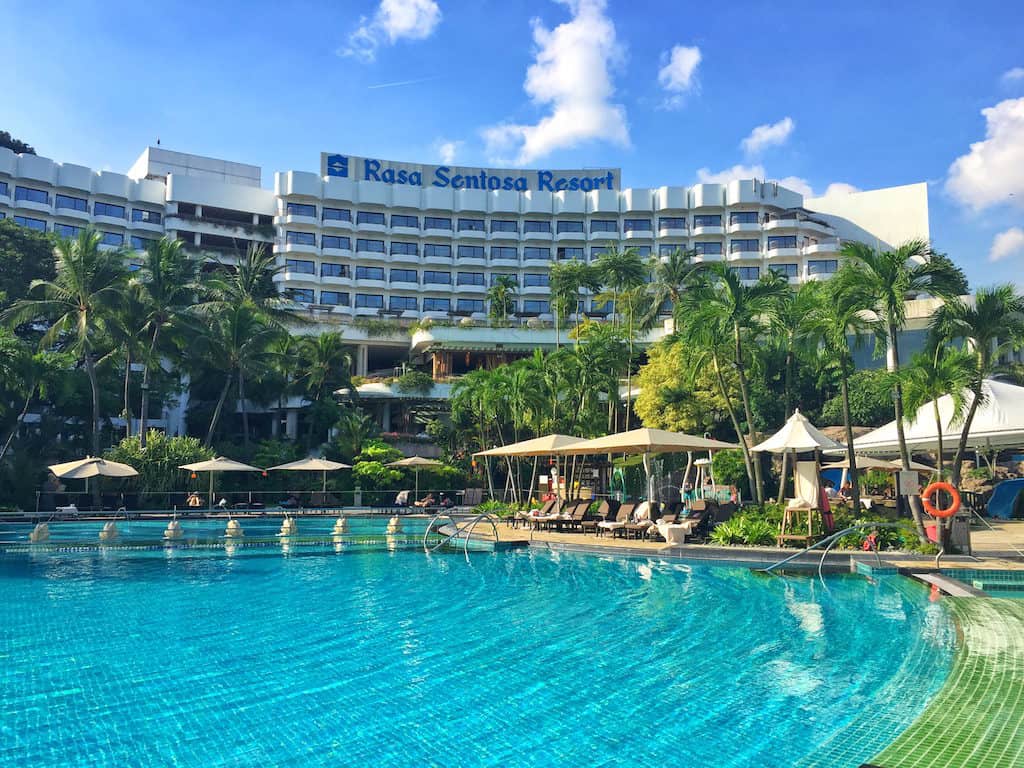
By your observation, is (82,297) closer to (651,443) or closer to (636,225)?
(651,443)

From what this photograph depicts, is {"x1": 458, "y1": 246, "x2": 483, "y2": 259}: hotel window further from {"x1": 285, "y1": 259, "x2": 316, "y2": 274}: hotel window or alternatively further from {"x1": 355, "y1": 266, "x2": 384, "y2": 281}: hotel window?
{"x1": 285, "y1": 259, "x2": 316, "y2": 274}: hotel window

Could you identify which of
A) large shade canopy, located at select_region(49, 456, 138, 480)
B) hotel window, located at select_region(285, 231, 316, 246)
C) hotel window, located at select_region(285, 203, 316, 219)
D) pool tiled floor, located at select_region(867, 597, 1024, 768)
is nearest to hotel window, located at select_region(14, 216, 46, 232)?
hotel window, located at select_region(285, 231, 316, 246)

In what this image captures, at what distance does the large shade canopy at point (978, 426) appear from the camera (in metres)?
19.0

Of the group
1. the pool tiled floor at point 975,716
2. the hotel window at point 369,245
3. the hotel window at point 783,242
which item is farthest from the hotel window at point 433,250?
the pool tiled floor at point 975,716

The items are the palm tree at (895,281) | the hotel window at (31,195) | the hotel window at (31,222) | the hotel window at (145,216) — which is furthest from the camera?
the hotel window at (145,216)

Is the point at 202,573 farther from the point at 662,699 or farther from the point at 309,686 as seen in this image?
the point at 662,699

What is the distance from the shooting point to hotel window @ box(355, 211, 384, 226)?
2768 inches

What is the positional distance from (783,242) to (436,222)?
31.1 meters

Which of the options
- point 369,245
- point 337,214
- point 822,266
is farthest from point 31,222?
point 822,266

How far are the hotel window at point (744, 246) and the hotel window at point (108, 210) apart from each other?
51.6 metres

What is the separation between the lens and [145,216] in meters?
64.9

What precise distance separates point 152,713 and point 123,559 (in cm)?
1205

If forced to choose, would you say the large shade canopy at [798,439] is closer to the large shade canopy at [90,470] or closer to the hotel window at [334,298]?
the large shade canopy at [90,470]

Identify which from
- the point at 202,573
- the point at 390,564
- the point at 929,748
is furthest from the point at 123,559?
the point at 929,748
